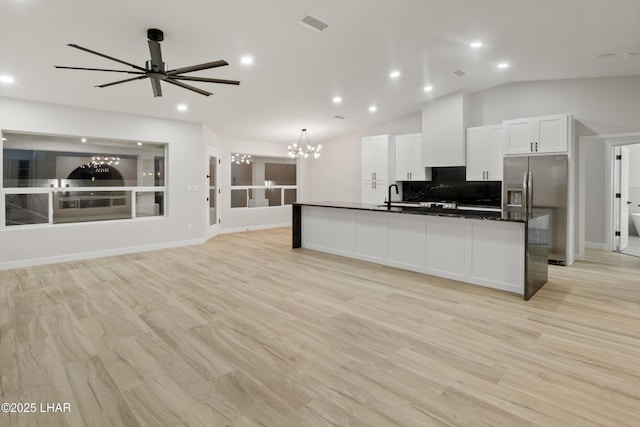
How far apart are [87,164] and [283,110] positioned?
370cm

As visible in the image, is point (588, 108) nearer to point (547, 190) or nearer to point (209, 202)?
point (547, 190)

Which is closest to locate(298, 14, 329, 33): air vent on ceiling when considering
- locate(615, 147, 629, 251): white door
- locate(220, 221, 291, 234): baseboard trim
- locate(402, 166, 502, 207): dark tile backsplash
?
locate(402, 166, 502, 207): dark tile backsplash

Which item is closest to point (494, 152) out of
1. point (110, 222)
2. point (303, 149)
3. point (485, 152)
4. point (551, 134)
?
point (485, 152)

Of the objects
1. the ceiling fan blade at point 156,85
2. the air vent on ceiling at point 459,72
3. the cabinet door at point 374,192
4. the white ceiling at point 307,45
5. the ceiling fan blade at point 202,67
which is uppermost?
the air vent on ceiling at point 459,72

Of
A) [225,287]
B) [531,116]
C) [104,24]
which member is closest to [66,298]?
[225,287]

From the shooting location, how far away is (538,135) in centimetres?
541

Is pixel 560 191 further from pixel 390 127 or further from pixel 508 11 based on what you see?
pixel 390 127

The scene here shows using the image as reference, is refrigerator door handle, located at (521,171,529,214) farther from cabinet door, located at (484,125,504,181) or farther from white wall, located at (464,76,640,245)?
white wall, located at (464,76,640,245)

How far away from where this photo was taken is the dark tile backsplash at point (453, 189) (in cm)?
656

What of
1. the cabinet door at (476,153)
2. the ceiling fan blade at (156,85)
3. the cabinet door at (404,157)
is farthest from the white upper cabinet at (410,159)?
the ceiling fan blade at (156,85)

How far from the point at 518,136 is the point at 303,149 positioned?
4.58 meters

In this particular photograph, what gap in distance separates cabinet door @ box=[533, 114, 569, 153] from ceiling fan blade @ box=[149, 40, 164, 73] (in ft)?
18.0

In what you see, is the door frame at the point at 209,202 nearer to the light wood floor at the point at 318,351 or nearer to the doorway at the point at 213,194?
the doorway at the point at 213,194

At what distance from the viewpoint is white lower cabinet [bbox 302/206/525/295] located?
393 cm
